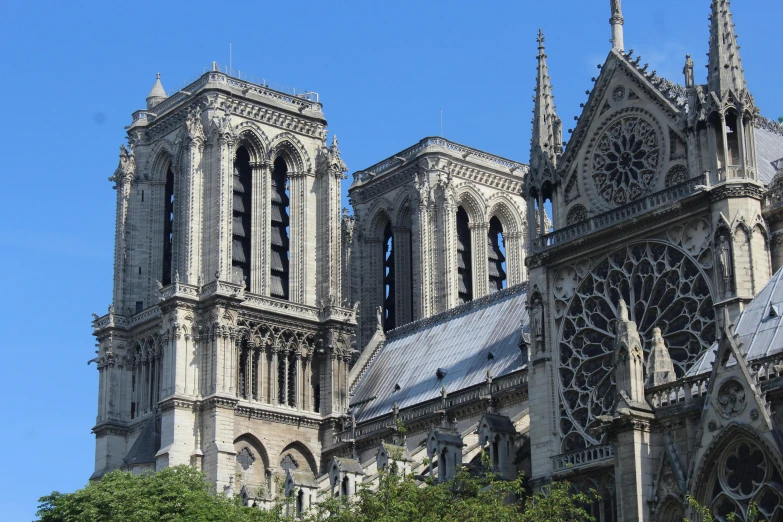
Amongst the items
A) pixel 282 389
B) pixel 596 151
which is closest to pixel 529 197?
pixel 596 151

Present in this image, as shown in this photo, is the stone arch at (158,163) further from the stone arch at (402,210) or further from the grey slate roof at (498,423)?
the grey slate roof at (498,423)

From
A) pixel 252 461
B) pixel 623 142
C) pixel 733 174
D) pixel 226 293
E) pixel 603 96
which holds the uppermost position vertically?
pixel 603 96

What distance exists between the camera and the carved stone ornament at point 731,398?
28266 mm

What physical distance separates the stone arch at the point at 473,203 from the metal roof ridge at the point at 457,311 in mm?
7470

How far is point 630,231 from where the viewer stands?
46.3 metres

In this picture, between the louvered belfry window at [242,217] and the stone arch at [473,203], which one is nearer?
the louvered belfry window at [242,217]

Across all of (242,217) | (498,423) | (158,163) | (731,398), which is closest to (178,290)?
(242,217)

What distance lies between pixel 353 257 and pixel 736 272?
37962 millimetres

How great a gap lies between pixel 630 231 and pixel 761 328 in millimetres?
15994

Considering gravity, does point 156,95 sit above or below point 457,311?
above

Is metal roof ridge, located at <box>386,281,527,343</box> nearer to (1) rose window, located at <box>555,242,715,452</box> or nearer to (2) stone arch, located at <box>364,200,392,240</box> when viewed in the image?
(2) stone arch, located at <box>364,200,392,240</box>

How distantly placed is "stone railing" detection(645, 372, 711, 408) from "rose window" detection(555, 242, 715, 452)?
1313cm

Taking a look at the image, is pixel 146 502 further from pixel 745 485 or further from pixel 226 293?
pixel 745 485

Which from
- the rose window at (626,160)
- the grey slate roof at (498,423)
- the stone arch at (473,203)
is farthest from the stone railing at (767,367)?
the stone arch at (473,203)
